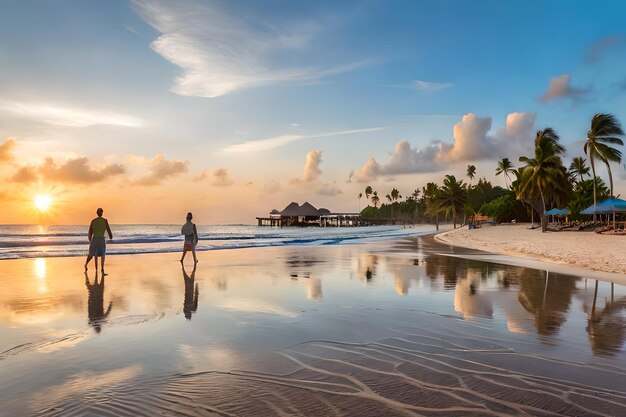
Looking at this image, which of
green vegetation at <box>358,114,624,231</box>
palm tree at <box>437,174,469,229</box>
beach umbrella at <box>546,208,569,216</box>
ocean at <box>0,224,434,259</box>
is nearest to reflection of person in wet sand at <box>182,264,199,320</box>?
ocean at <box>0,224,434,259</box>

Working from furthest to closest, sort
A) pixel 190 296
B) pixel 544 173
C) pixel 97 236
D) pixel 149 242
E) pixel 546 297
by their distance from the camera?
pixel 544 173, pixel 149 242, pixel 97 236, pixel 190 296, pixel 546 297

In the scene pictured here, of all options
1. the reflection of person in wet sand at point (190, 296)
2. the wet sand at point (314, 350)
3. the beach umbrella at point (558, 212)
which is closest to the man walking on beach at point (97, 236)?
the reflection of person in wet sand at point (190, 296)

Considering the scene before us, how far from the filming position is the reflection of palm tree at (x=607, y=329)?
5316 millimetres

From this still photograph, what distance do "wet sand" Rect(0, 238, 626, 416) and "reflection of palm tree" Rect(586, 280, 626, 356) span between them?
0.11 feet

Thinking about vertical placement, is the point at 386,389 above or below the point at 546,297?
above

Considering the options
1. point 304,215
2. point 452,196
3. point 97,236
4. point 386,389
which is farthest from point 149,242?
point 304,215

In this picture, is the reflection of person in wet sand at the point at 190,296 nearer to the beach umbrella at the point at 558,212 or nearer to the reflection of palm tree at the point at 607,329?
the reflection of palm tree at the point at 607,329

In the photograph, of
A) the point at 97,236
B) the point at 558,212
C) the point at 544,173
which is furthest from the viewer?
the point at 558,212

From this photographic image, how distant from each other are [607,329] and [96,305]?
911cm

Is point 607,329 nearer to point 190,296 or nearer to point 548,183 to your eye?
point 190,296

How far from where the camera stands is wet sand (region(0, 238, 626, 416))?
3680 mm

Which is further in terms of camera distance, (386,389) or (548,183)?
(548,183)

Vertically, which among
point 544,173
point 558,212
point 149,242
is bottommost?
point 149,242

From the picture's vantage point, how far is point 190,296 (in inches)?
367
